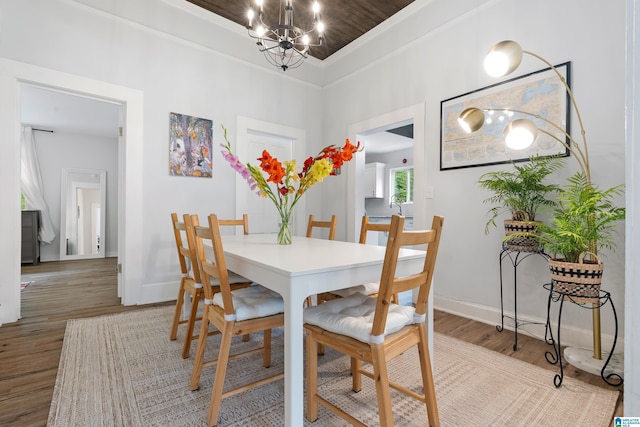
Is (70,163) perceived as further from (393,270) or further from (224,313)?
(393,270)

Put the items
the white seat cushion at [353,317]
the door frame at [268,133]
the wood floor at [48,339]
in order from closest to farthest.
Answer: the white seat cushion at [353,317] → the wood floor at [48,339] → the door frame at [268,133]

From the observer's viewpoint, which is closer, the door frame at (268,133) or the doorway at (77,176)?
the door frame at (268,133)

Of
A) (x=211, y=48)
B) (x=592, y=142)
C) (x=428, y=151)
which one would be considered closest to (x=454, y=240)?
(x=428, y=151)

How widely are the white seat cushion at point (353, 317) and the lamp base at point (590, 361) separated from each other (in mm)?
1307

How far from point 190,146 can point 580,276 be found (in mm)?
3488

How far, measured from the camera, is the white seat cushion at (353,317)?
1158 millimetres

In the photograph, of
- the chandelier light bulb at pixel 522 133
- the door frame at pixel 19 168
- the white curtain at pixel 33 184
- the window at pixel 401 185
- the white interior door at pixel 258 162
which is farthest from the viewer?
the window at pixel 401 185

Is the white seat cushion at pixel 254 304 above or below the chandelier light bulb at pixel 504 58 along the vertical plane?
below

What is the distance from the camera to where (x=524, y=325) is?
2354 millimetres

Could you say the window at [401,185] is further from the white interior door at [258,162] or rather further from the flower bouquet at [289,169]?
the flower bouquet at [289,169]

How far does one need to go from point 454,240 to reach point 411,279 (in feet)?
6.19

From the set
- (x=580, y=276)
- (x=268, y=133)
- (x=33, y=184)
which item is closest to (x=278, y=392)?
(x=580, y=276)

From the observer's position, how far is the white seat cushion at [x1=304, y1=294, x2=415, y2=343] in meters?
1.16

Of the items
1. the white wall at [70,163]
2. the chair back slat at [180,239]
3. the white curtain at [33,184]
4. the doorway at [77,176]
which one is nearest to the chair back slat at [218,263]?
the chair back slat at [180,239]
